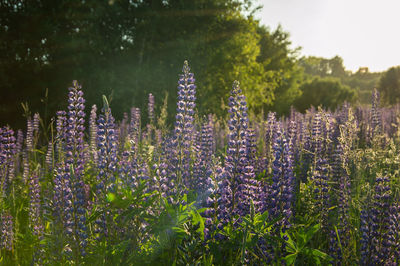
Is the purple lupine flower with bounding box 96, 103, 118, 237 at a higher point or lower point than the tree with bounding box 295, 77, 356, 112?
lower

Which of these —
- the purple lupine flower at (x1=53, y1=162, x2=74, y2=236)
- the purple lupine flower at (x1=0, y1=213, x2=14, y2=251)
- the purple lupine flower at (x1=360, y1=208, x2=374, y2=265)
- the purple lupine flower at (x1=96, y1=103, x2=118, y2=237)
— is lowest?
the purple lupine flower at (x1=0, y1=213, x2=14, y2=251)

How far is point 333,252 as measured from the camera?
123 inches

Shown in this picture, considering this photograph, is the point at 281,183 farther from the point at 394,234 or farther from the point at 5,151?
the point at 5,151

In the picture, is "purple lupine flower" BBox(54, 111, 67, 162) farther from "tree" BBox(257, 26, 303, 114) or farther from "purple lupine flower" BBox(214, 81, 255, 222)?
"tree" BBox(257, 26, 303, 114)

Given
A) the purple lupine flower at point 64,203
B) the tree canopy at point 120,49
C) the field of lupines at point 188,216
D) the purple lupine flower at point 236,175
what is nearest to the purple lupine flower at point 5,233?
the field of lupines at point 188,216

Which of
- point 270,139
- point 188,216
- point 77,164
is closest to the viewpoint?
point 188,216

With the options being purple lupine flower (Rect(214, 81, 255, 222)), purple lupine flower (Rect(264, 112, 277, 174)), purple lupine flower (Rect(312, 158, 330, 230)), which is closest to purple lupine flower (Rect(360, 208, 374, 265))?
purple lupine flower (Rect(312, 158, 330, 230))

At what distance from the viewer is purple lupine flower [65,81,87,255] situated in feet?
8.86

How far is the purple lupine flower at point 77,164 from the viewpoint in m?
2.70

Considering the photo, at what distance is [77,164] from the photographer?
10.4 feet

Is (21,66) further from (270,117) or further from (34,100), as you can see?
(270,117)

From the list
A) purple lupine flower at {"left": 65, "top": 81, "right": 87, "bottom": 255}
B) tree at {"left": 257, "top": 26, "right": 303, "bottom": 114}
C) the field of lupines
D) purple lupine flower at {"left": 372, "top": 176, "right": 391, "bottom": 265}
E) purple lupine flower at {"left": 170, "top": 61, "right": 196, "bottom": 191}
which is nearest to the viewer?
the field of lupines

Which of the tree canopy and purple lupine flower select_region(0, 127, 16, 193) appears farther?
the tree canopy

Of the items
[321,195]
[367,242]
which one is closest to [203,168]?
[321,195]
